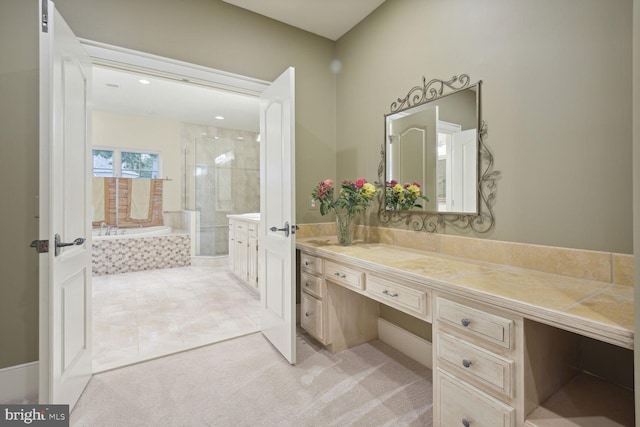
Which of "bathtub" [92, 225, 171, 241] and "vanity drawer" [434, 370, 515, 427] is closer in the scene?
"vanity drawer" [434, 370, 515, 427]

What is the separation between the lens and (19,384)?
1.90 metres

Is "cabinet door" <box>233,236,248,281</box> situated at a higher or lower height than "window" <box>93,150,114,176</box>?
lower

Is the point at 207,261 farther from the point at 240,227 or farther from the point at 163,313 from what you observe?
the point at 163,313

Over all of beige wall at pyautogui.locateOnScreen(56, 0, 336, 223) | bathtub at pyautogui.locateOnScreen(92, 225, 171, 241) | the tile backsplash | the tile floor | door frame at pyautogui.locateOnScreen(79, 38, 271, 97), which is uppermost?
beige wall at pyautogui.locateOnScreen(56, 0, 336, 223)

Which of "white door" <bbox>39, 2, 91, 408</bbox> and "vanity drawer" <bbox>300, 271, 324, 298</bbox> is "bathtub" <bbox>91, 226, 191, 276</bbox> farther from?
"vanity drawer" <bbox>300, 271, 324, 298</bbox>

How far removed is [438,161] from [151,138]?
5765mm

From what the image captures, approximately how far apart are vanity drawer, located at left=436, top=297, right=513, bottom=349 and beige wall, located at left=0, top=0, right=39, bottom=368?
243 centimetres

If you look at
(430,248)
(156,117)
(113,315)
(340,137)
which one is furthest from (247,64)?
(156,117)

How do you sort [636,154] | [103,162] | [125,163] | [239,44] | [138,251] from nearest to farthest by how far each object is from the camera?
[636,154], [239,44], [138,251], [103,162], [125,163]

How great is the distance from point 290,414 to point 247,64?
8.54ft

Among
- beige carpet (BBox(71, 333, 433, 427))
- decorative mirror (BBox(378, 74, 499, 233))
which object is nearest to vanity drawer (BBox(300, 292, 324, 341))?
beige carpet (BBox(71, 333, 433, 427))

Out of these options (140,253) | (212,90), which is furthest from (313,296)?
(140,253)

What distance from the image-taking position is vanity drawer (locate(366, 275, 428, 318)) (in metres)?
1.51

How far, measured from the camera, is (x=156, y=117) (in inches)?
232
